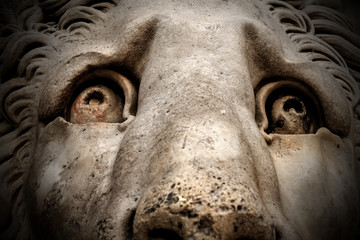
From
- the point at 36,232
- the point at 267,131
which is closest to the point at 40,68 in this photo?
the point at 36,232

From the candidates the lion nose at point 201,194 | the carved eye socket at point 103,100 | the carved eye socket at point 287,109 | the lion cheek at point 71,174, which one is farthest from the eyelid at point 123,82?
the carved eye socket at point 287,109

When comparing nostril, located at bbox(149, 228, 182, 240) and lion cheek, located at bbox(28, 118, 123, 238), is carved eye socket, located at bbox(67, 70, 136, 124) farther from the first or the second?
nostril, located at bbox(149, 228, 182, 240)

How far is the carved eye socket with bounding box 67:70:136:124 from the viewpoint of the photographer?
4.00ft

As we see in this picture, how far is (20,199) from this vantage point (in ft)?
4.02

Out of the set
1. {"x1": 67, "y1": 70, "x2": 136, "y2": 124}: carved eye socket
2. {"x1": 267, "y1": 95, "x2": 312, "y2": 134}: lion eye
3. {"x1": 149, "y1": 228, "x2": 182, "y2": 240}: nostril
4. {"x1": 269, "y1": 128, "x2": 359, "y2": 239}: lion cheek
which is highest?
{"x1": 67, "y1": 70, "x2": 136, "y2": 124}: carved eye socket

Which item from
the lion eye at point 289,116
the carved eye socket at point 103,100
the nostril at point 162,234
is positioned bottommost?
the lion eye at point 289,116

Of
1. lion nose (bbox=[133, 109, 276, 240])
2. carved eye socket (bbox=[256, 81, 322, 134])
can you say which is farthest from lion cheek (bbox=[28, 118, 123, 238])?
carved eye socket (bbox=[256, 81, 322, 134])

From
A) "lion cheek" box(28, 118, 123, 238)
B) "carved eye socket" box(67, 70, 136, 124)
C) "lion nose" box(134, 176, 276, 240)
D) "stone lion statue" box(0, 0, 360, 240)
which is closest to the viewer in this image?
"lion nose" box(134, 176, 276, 240)

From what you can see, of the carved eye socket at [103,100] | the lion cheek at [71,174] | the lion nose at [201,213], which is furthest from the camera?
the carved eye socket at [103,100]

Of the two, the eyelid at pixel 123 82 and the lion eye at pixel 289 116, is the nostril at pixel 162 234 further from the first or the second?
the lion eye at pixel 289 116

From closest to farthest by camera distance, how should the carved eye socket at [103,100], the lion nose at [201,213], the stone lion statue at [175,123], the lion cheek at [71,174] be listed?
the lion nose at [201,213]
the stone lion statue at [175,123]
the lion cheek at [71,174]
the carved eye socket at [103,100]

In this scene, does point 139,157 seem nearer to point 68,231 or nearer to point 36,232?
point 68,231

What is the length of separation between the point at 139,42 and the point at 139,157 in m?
0.56

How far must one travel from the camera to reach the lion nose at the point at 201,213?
27.0 inches
